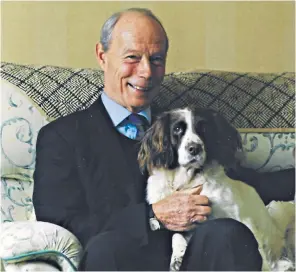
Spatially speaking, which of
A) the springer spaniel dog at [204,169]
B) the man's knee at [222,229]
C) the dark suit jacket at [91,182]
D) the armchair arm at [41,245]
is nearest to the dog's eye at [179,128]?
the springer spaniel dog at [204,169]

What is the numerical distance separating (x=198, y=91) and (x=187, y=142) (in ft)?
0.75

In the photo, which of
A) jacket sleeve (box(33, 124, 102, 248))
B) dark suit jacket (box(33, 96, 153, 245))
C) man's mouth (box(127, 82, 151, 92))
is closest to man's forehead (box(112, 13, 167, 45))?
man's mouth (box(127, 82, 151, 92))

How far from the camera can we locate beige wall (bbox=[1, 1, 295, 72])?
5.49ft

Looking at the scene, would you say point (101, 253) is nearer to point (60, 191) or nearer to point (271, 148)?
point (60, 191)

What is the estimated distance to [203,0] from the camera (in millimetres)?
1686

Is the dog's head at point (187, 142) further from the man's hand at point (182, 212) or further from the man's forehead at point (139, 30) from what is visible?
the man's forehead at point (139, 30)

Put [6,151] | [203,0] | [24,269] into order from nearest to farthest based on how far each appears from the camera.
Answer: [24,269] → [6,151] → [203,0]

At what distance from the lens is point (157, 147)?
1.45m

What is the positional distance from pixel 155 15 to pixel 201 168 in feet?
1.47

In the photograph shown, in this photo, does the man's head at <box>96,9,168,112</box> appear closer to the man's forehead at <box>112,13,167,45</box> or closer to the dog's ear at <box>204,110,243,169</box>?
the man's forehead at <box>112,13,167,45</box>

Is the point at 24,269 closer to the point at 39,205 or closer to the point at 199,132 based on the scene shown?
the point at 39,205

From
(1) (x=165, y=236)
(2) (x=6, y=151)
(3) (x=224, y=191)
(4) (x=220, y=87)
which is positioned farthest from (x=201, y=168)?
(2) (x=6, y=151)

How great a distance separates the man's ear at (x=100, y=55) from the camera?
156 cm

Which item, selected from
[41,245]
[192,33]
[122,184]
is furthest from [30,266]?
[192,33]
